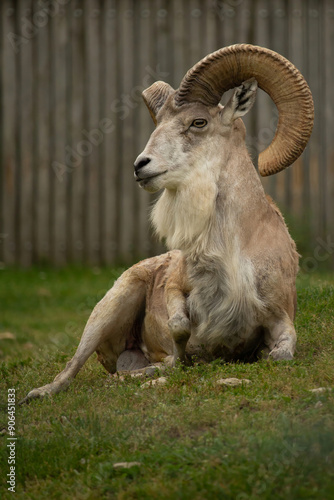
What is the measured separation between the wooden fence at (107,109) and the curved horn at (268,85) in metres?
5.94

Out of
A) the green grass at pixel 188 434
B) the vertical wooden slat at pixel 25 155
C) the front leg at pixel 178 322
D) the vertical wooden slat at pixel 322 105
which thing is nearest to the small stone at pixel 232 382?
the green grass at pixel 188 434

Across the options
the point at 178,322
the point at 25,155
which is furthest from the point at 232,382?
the point at 25,155

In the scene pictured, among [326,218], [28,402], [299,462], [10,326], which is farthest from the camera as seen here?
[326,218]

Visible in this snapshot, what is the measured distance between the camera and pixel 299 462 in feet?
13.0

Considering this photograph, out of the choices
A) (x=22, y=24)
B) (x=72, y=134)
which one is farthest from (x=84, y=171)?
(x=22, y=24)

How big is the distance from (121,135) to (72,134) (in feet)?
2.51

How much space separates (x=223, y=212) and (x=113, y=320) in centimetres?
139

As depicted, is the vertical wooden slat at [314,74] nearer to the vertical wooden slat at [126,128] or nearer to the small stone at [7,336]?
the vertical wooden slat at [126,128]

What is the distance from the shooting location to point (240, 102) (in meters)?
6.42

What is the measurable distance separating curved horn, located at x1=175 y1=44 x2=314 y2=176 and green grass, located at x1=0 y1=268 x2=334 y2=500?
154 cm

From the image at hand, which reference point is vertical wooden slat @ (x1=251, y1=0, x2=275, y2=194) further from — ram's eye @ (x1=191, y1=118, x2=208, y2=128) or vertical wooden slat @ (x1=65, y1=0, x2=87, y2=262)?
ram's eye @ (x1=191, y1=118, x2=208, y2=128)

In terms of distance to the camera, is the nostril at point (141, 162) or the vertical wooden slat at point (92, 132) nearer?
the nostril at point (141, 162)

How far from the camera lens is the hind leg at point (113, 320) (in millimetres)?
6723

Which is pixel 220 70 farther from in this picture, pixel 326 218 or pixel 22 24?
pixel 22 24
